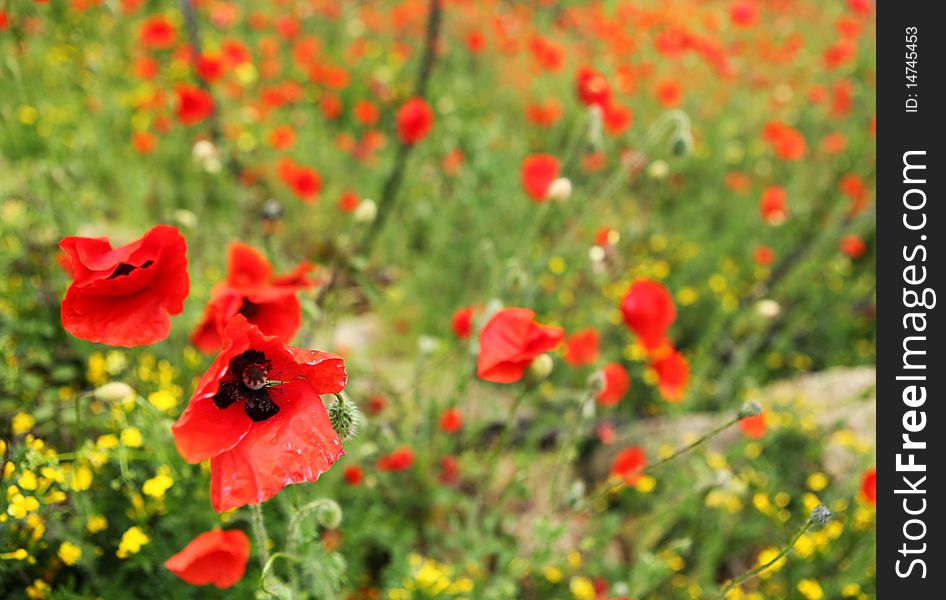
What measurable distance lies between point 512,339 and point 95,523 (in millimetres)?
1174

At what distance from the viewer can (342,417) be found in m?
1.29

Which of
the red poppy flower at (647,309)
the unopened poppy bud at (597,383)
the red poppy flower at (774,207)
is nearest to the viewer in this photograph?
the unopened poppy bud at (597,383)

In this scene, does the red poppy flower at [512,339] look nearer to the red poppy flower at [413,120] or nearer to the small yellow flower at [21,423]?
the small yellow flower at [21,423]

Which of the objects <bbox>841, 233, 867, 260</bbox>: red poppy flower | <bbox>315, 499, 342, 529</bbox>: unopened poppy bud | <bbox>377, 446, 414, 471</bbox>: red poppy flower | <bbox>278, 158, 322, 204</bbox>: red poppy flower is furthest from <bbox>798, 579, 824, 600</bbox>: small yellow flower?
<bbox>278, 158, 322, 204</bbox>: red poppy flower

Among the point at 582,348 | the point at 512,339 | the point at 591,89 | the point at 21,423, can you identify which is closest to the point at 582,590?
the point at 582,348

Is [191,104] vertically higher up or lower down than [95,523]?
higher up

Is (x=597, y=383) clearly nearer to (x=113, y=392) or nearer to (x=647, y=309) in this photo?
(x=647, y=309)

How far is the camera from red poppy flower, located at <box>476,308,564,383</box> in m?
1.60

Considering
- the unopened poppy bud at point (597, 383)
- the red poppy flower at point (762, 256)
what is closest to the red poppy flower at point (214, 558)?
the unopened poppy bud at point (597, 383)

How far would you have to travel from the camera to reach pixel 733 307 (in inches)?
148

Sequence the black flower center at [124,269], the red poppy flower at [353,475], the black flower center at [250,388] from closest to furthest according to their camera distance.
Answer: the black flower center at [250,388], the black flower center at [124,269], the red poppy flower at [353,475]

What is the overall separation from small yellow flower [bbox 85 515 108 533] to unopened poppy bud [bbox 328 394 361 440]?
0.83m

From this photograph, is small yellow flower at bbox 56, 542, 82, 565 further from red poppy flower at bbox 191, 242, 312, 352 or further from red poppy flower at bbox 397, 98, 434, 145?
red poppy flower at bbox 397, 98, 434, 145

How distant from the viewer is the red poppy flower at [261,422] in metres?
1.13
